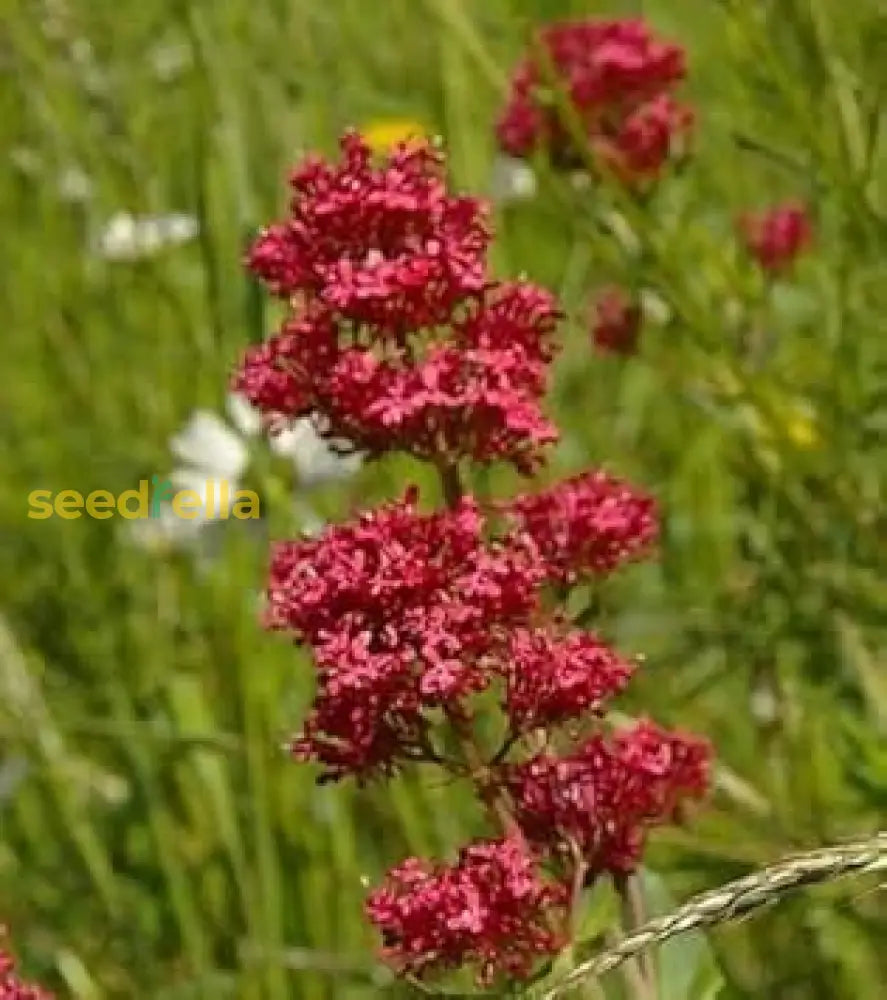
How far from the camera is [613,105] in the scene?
1966 mm

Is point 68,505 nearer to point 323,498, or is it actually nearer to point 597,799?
point 323,498

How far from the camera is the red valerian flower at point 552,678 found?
99cm

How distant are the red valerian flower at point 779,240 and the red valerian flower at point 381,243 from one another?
0.97m

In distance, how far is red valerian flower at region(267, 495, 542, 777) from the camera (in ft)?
3.16

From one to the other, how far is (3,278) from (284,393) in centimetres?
197

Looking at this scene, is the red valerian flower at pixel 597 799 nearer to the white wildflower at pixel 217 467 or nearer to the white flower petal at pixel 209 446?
the white wildflower at pixel 217 467

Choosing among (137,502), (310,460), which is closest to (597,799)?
(310,460)

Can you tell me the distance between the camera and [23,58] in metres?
2.39

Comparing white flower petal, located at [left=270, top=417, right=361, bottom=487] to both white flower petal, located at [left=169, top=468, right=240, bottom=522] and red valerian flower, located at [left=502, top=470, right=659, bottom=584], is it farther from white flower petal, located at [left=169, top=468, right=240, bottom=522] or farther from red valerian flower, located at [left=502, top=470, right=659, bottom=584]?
red valerian flower, located at [left=502, top=470, right=659, bottom=584]

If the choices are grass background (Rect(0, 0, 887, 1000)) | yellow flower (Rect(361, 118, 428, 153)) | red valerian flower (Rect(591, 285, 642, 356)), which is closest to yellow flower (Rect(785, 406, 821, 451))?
grass background (Rect(0, 0, 887, 1000))

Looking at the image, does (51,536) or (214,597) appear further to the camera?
(51,536)

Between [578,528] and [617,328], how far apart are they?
33.0 inches

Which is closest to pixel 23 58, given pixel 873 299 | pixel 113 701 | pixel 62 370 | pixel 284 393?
pixel 62 370

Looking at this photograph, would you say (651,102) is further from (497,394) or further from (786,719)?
(497,394)
